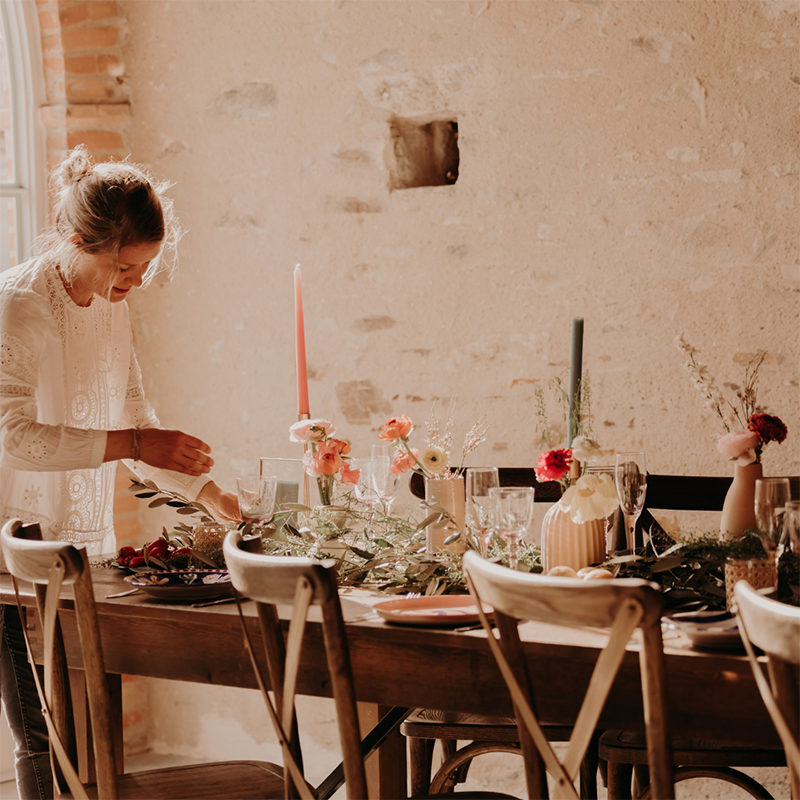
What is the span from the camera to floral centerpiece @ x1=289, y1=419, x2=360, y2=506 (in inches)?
78.5

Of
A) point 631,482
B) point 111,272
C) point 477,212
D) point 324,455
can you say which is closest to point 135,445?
point 111,272

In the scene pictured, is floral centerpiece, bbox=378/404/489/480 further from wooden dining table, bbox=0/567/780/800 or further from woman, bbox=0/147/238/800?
woman, bbox=0/147/238/800

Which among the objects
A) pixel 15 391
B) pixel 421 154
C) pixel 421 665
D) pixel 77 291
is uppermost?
pixel 421 154

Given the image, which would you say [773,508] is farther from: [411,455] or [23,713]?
[23,713]

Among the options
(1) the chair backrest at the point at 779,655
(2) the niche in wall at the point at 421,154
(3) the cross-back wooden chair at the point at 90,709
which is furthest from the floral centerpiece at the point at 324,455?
(2) the niche in wall at the point at 421,154

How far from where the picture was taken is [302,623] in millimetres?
1314

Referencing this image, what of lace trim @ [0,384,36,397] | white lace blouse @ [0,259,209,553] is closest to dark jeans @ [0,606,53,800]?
white lace blouse @ [0,259,209,553]

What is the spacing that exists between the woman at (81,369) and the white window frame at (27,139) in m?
1.39

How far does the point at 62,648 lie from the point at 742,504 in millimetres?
1271

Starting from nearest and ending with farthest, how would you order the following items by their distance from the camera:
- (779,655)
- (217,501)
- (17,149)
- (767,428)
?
(779,655) < (767,428) < (217,501) < (17,149)

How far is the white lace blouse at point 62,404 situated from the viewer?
2230 millimetres

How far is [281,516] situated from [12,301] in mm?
820

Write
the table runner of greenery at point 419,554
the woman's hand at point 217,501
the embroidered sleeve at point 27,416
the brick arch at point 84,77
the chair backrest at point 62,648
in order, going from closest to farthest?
the chair backrest at point 62,648, the table runner of greenery at point 419,554, the embroidered sleeve at point 27,416, the woman's hand at point 217,501, the brick arch at point 84,77

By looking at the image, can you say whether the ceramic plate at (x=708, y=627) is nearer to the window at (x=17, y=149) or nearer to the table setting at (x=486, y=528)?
the table setting at (x=486, y=528)
